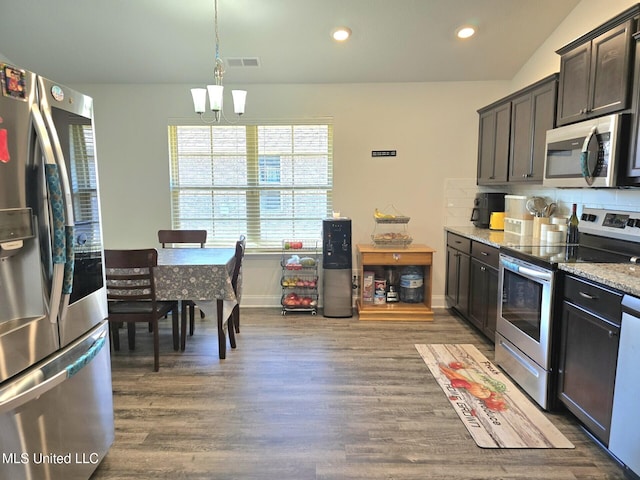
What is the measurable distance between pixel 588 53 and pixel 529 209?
1.37 meters

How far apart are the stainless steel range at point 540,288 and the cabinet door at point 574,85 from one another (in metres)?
0.75

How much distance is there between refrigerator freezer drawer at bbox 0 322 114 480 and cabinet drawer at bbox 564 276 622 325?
7.99ft

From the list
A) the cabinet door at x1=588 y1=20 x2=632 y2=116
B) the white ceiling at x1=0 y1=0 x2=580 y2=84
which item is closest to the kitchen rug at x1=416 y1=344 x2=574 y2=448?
the cabinet door at x1=588 y1=20 x2=632 y2=116

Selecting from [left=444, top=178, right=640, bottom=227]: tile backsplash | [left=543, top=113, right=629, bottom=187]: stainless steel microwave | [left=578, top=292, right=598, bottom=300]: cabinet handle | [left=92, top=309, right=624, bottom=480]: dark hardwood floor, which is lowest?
[left=92, top=309, right=624, bottom=480]: dark hardwood floor

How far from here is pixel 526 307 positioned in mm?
2643

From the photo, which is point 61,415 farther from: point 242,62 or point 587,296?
point 242,62

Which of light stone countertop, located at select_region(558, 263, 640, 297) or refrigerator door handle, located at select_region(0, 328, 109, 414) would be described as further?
light stone countertop, located at select_region(558, 263, 640, 297)

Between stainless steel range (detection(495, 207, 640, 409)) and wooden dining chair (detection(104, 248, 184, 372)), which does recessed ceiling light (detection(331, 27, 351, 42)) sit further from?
wooden dining chair (detection(104, 248, 184, 372))

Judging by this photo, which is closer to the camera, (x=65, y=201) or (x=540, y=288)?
(x=65, y=201)

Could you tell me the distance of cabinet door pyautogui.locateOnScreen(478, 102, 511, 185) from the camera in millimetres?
3852

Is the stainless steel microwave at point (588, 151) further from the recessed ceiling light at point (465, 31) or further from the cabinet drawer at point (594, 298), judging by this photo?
the recessed ceiling light at point (465, 31)

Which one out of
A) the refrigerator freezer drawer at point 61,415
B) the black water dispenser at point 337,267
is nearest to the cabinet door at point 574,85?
the black water dispenser at point 337,267

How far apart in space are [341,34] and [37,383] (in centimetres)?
348

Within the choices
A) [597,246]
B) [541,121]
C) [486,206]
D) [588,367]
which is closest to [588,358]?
[588,367]
